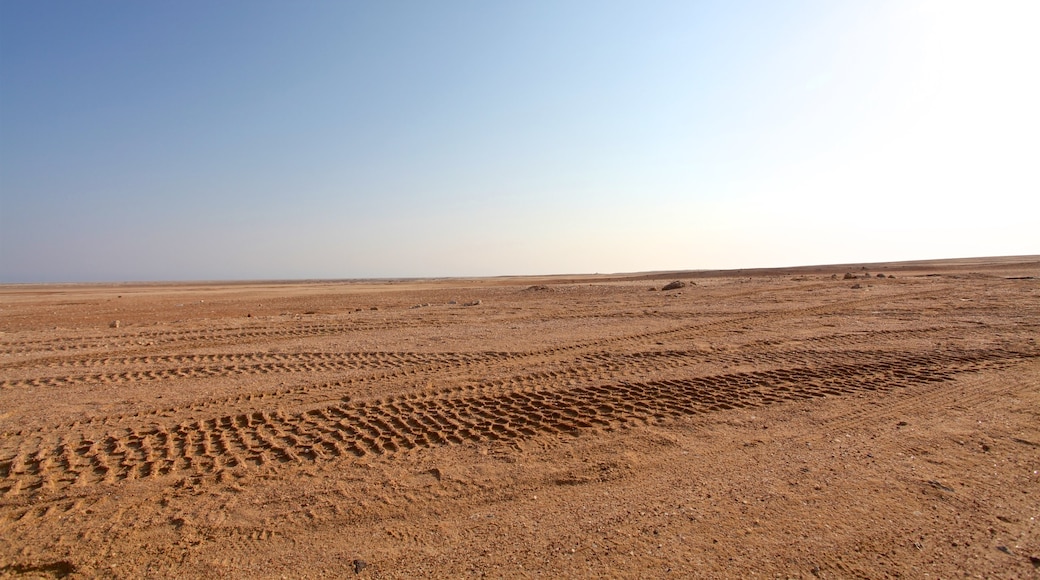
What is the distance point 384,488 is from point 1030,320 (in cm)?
1451

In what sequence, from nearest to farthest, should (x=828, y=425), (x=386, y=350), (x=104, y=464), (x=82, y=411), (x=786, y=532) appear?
(x=786, y=532)
(x=104, y=464)
(x=828, y=425)
(x=82, y=411)
(x=386, y=350)

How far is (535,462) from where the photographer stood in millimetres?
4520

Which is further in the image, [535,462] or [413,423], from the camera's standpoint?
[413,423]

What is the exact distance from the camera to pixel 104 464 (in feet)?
15.3

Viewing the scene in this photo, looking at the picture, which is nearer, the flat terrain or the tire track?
the flat terrain

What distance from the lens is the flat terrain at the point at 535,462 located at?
10.4ft

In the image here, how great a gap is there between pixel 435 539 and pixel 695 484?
6.80 ft

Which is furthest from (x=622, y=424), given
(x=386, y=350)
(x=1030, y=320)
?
(x=1030, y=320)

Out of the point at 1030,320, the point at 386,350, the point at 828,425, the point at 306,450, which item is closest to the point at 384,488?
the point at 306,450

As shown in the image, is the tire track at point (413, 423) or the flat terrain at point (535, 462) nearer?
the flat terrain at point (535, 462)

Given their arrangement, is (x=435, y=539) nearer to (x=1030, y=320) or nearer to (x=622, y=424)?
(x=622, y=424)

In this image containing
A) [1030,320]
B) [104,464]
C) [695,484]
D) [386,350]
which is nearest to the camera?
[695,484]

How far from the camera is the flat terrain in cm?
318

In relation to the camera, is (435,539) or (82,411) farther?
(82,411)
